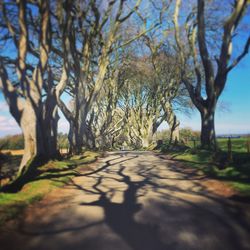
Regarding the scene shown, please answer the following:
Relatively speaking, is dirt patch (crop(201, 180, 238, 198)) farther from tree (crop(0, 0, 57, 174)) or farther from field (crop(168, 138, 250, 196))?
tree (crop(0, 0, 57, 174))

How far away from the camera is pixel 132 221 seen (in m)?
5.62

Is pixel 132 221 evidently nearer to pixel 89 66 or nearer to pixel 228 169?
pixel 228 169

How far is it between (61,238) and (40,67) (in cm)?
875

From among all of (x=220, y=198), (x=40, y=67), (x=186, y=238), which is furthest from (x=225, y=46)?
(x=186, y=238)

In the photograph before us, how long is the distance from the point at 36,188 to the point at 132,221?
3.66 meters

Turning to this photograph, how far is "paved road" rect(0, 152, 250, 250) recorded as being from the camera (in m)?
4.59

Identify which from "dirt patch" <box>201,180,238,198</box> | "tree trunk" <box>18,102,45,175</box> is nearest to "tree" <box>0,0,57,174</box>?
"tree trunk" <box>18,102,45,175</box>

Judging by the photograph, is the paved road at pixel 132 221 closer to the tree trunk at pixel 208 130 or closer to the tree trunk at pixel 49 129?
the tree trunk at pixel 49 129

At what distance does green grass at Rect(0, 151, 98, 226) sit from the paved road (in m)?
0.24

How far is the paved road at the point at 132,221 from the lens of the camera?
4.59m

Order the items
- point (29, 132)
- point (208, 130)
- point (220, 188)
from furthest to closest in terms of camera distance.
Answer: point (208, 130), point (29, 132), point (220, 188)

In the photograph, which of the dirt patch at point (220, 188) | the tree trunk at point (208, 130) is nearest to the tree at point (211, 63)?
Answer: the tree trunk at point (208, 130)

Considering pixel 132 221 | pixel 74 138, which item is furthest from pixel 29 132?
pixel 74 138

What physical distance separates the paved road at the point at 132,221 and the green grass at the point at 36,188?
9.4 inches
